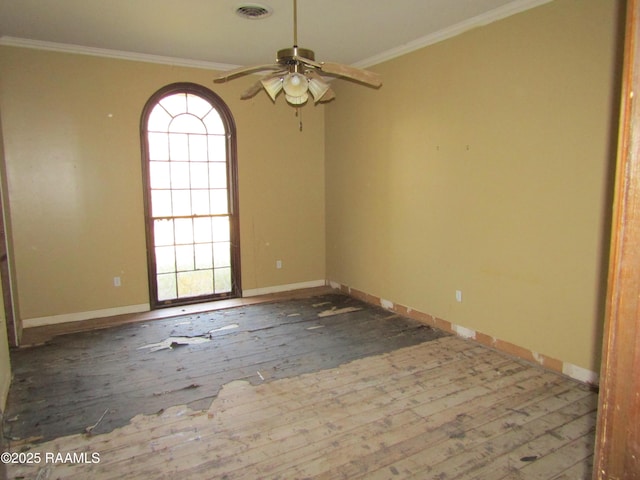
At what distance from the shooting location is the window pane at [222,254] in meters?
5.23

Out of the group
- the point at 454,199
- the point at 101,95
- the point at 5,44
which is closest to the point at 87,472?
the point at 454,199

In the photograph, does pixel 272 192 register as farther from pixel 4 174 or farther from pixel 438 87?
pixel 4 174

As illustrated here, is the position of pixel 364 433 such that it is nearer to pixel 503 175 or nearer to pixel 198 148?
pixel 503 175

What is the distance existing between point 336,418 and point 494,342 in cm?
178

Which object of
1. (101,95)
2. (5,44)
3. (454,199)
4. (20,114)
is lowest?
(454,199)

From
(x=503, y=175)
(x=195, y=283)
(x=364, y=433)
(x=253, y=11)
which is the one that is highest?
(x=253, y=11)

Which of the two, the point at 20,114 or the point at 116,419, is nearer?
the point at 116,419

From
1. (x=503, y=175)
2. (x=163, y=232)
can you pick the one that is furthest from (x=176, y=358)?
(x=503, y=175)

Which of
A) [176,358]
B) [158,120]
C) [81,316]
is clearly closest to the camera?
[176,358]

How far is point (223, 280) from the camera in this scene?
530 cm

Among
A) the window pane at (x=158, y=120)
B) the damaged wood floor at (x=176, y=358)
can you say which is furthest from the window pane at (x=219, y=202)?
the damaged wood floor at (x=176, y=358)

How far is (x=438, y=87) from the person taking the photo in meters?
3.94

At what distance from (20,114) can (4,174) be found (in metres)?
0.63

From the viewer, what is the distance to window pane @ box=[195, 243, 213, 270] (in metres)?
5.11
